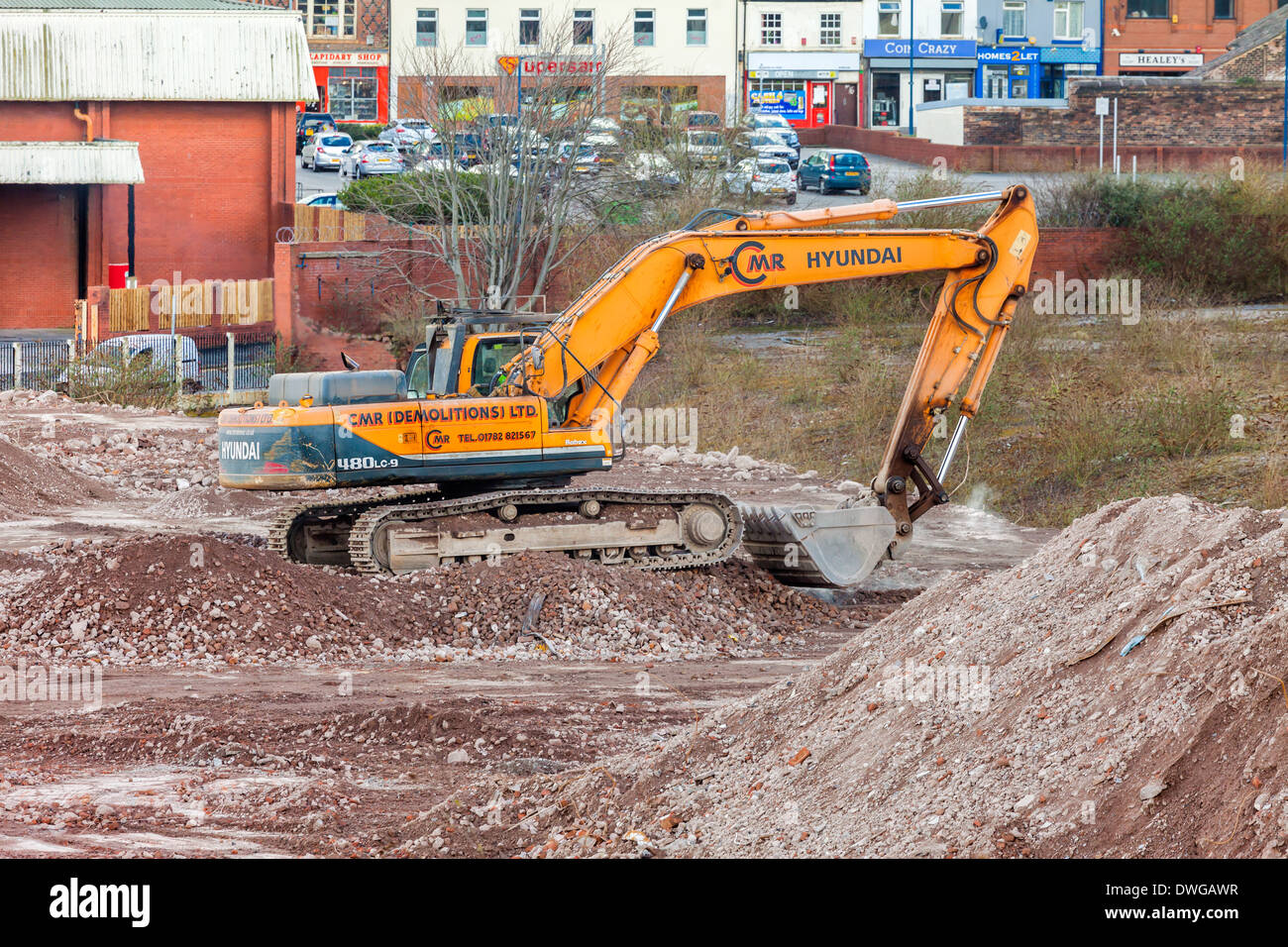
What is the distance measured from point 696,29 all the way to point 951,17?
586 inches

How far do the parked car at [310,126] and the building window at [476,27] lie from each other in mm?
6335

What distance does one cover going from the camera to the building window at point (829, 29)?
212 feet

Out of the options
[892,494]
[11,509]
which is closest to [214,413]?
[11,509]

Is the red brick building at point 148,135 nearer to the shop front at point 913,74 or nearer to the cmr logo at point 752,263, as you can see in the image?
the cmr logo at point 752,263

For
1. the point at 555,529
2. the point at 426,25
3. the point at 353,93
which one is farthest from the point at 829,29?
the point at 555,529

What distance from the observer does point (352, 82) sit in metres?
66.4

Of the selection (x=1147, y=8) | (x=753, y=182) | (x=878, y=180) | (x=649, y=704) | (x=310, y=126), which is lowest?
(x=649, y=704)

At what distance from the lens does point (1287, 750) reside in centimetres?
582

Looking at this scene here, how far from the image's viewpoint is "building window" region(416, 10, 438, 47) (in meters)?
57.4

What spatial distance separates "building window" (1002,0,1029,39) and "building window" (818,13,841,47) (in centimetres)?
833

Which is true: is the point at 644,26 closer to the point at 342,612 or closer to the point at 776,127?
the point at 776,127

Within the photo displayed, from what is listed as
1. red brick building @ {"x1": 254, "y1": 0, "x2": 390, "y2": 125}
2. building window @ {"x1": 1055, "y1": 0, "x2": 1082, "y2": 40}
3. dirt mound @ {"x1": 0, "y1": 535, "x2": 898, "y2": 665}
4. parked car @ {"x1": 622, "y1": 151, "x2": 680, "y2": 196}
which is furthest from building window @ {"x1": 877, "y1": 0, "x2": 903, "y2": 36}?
dirt mound @ {"x1": 0, "y1": 535, "x2": 898, "y2": 665}

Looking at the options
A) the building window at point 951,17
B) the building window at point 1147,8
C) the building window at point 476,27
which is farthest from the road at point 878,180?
the building window at point 1147,8

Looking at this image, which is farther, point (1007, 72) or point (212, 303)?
point (1007, 72)
